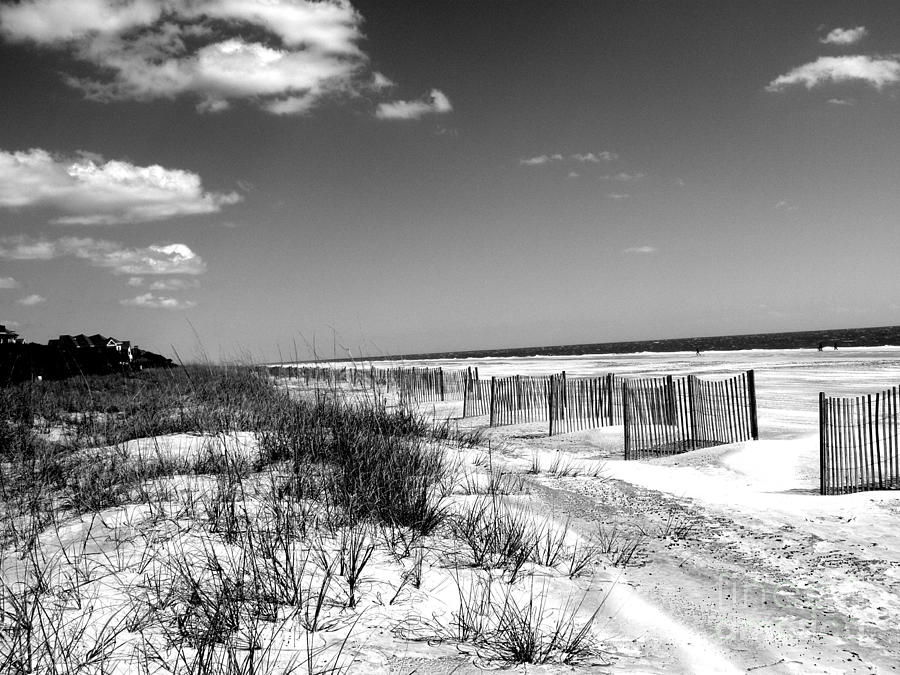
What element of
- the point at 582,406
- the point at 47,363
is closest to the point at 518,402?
the point at 582,406

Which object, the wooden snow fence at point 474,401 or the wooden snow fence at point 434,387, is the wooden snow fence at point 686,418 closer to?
the wooden snow fence at point 474,401

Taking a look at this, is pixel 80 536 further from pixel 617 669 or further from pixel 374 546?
pixel 617 669

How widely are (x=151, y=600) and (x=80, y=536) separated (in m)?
1.27

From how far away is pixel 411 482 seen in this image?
14.1 feet

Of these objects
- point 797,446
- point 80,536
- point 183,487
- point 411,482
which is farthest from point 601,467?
point 80,536

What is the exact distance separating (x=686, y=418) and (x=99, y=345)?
119 ft

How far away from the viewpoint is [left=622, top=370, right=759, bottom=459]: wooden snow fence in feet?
29.9

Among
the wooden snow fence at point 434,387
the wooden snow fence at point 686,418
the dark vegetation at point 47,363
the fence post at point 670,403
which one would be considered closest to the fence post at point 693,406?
the wooden snow fence at point 686,418

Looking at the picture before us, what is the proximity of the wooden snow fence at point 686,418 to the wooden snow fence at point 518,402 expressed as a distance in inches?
153

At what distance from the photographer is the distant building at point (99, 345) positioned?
26.3 metres

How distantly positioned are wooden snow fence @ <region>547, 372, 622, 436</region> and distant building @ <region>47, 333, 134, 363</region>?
68.8 ft

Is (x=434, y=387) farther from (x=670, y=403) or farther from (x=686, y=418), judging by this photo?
(x=686, y=418)

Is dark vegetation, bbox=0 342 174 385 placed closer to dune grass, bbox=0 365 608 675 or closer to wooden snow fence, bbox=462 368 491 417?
wooden snow fence, bbox=462 368 491 417

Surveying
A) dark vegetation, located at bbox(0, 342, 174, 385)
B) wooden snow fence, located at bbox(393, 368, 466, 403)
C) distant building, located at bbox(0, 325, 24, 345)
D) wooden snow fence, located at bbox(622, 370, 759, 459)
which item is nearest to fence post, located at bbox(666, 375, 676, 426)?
wooden snow fence, located at bbox(622, 370, 759, 459)
